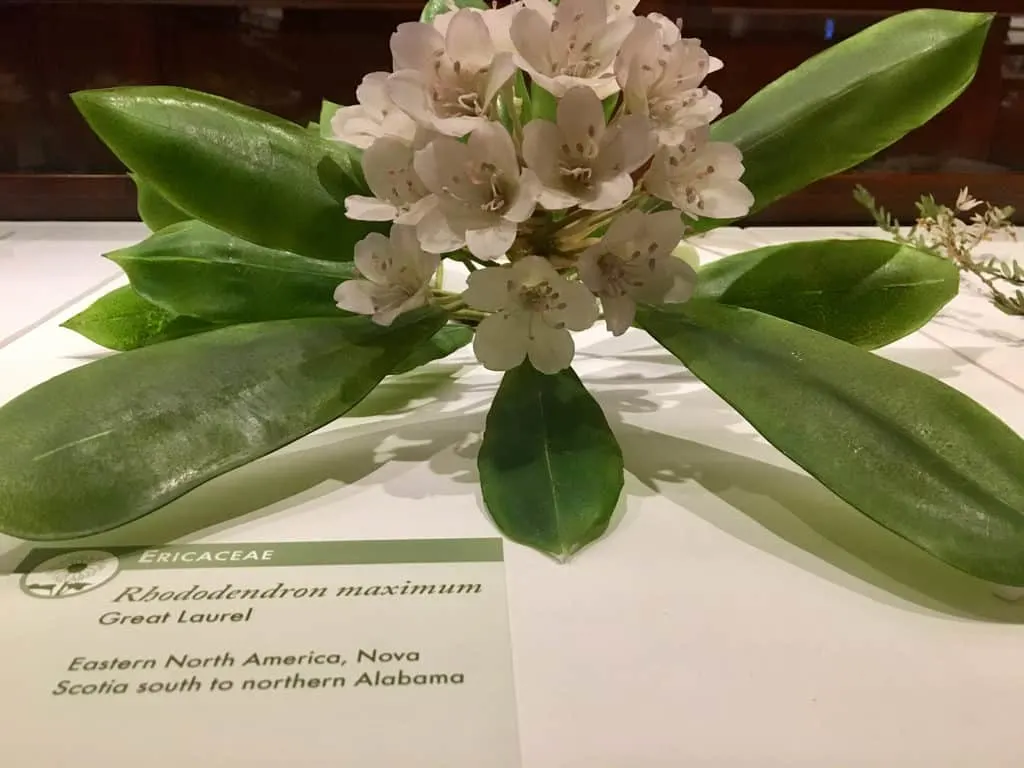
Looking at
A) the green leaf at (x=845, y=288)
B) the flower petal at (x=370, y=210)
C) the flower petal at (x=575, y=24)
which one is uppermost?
the flower petal at (x=575, y=24)

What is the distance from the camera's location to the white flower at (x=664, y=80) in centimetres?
42

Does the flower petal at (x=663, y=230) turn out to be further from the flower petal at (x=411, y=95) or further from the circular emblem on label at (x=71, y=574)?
the circular emblem on label at (x=71, y=574)

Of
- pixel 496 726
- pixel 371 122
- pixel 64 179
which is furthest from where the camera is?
pixel 64 179

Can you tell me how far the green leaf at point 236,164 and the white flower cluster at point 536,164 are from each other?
0.05 m

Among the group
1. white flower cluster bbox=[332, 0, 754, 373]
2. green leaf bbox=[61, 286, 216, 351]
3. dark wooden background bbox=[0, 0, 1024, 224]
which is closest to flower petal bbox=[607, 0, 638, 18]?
white flower cluster bbox=[332, 0, 754, 373]

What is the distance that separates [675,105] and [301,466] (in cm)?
26

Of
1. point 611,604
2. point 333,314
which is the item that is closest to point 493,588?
point 611,604

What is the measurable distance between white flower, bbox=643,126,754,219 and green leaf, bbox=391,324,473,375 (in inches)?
7.0

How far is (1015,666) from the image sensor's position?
0.35 meters

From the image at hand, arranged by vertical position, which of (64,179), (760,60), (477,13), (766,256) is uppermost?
(477,13)

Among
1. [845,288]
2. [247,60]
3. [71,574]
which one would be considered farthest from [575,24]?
[247,60]

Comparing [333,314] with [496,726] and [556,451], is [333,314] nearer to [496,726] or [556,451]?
[556,451]

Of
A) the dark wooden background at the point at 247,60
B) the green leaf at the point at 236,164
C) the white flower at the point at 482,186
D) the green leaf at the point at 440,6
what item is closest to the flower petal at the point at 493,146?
the white flower at the point at 482,186

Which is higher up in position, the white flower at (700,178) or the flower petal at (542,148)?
the flower petal at (542,148)
